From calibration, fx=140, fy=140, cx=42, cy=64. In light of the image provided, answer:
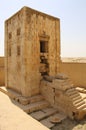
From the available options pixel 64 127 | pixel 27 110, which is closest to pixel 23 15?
pixel 27 110

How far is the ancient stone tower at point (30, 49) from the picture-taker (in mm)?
7661

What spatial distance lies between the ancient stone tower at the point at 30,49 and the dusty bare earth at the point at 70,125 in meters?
2.54

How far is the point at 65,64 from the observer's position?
12.1 metres

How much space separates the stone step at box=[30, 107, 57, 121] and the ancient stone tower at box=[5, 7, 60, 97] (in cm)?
137

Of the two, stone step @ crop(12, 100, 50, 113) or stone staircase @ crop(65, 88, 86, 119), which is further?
stone step @ crop(12, 100, 50, 113)

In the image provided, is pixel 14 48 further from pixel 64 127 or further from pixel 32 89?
pixel 64 127

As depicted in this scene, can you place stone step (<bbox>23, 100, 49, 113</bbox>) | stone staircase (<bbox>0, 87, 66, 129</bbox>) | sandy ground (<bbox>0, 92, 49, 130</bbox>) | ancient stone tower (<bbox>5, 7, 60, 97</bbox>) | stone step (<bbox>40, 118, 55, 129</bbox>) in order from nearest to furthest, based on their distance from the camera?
sandy ground (<bbox>0, 92, 49, 130</bbox>)
stone step (<bbox>40, 118, 55, 129</bbox>)
stone staircase (<bbox>0, 87, 66, 129</bbox>)
stone step (<bbox>23, 100, 49, 113</bbox>)
ancient stone tower (<bbox>5, 7, 60, 97</bbox>)

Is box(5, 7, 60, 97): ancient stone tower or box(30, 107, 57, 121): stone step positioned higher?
box(5, 7, 60, 97): ancient stone tower

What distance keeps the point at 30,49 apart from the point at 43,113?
11.3 feet

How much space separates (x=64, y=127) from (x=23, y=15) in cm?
593

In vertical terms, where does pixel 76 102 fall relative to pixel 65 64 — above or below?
below

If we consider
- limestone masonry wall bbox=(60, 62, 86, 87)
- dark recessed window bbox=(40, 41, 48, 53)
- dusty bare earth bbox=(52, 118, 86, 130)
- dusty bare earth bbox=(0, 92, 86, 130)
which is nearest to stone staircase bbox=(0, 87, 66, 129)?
dusty bare earth bbox=(52, 118, 86, 130)

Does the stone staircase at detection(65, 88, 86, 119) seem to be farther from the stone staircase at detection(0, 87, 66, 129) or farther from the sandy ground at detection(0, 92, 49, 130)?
the sandy ground at detection(0, 92, 49, 130)

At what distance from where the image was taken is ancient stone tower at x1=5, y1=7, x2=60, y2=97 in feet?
25.1
